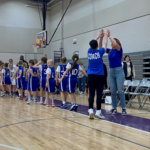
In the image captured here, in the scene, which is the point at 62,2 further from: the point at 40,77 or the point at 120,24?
the point at 40,77

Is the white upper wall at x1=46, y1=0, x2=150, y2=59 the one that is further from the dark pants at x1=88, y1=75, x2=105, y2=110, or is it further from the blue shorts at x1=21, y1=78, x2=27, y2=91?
the dark pants at x1=88, y1=75, x2=105, y2=110

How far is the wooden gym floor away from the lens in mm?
3225

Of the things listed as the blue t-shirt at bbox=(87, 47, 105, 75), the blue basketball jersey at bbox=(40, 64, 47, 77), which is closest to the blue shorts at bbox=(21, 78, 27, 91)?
the blue basketball jersey at bbox=(40, 64, 47, 77)

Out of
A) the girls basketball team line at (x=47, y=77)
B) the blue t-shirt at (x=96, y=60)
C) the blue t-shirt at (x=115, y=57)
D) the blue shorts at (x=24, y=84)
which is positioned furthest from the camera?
the blue shorts at (x=24, y=84)

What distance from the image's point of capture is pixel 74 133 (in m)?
3.92

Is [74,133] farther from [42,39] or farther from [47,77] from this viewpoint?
[42,39]

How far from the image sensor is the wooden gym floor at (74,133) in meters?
3.22

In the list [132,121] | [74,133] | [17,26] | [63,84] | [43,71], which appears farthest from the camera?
[17,26]

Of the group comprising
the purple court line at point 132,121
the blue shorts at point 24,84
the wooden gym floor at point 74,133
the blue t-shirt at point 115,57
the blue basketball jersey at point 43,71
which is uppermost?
the blue t-shirt at point 115,57

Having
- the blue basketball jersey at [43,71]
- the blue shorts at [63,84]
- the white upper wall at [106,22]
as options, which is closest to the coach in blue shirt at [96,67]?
the blue shorts at [63,84]

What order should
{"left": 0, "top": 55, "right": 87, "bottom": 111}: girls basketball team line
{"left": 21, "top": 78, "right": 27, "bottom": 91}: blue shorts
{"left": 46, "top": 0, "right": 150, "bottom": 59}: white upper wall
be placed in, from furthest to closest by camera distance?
1. {"left": 46, "top": 0, "right": 150, "bottom": 59}: white upper wall
2. {"left": 21, "top": 78, "right": 27, "bottom": 91}: blue shorts
3. {"left": 0, "top": 55, "right": 87, "bottom": 111}: girls basketball team line

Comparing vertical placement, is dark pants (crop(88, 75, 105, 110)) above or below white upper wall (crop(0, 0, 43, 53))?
below

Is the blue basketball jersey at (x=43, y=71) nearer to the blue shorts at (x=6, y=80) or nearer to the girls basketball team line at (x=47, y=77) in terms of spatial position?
the girls basketball team line at (x=47, y=77)

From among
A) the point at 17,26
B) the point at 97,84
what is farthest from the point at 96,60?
the point at 17,26
